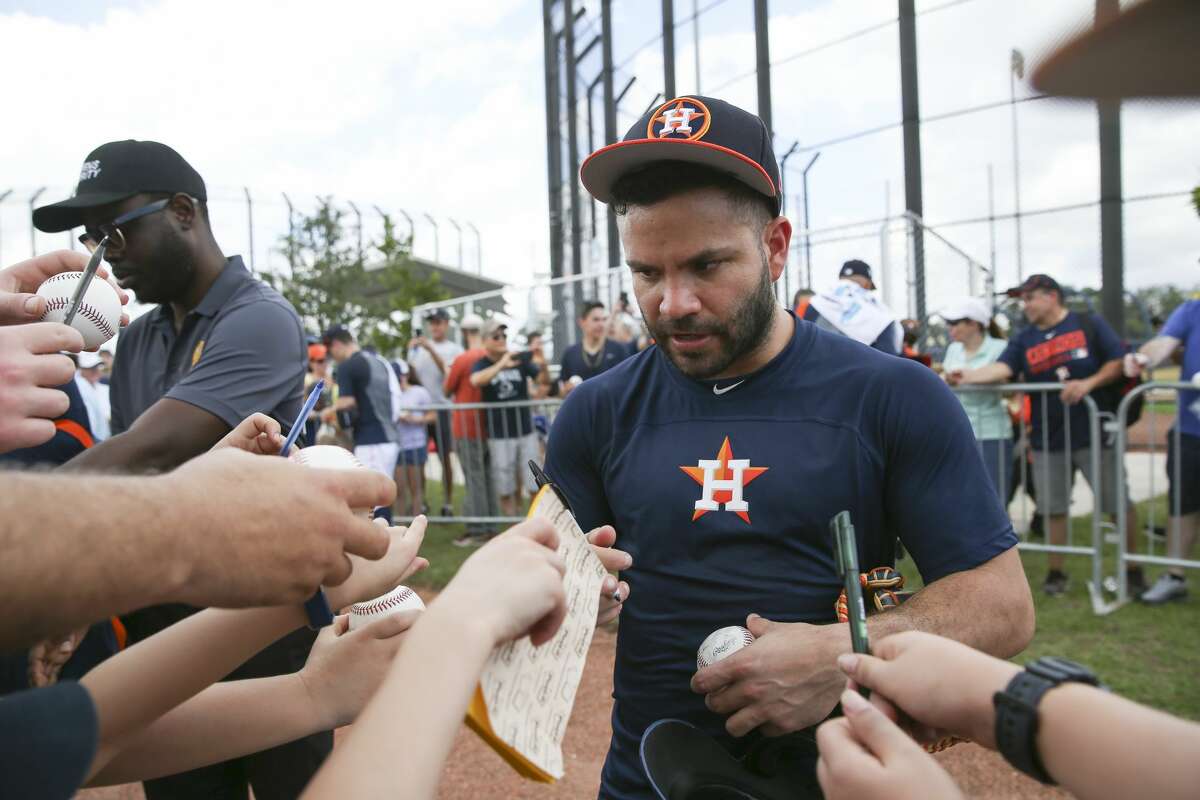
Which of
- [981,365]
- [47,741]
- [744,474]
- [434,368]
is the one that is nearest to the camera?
[47,741]

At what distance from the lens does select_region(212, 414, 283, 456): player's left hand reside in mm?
1688

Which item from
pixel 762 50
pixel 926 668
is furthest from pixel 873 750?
pixel 762 50

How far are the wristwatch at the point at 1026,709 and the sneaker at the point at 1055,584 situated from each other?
239 inches

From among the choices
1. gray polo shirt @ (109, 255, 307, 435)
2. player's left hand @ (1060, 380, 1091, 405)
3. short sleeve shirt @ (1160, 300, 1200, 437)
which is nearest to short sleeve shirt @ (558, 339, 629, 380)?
player's left hand @ (1060, 380, 1091, 405)

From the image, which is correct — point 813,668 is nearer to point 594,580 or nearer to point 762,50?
point 594,580

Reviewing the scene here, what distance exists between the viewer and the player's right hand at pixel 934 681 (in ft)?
3.37

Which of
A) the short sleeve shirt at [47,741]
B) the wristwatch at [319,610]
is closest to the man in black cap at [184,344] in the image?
the wristwatch at [319,610]

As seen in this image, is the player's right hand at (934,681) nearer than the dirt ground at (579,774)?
Yes

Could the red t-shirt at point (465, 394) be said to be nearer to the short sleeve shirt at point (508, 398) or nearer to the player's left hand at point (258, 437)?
the short sleeve shirt at point (508, 398)

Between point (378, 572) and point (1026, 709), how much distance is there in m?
0.99

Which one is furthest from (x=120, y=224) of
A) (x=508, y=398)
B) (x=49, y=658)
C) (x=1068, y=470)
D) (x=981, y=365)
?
(x=981, y=365)

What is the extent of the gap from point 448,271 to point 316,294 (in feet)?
13.7

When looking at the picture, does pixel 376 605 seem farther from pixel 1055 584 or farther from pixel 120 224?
pixel 1055 584

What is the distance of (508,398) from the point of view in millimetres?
9047
